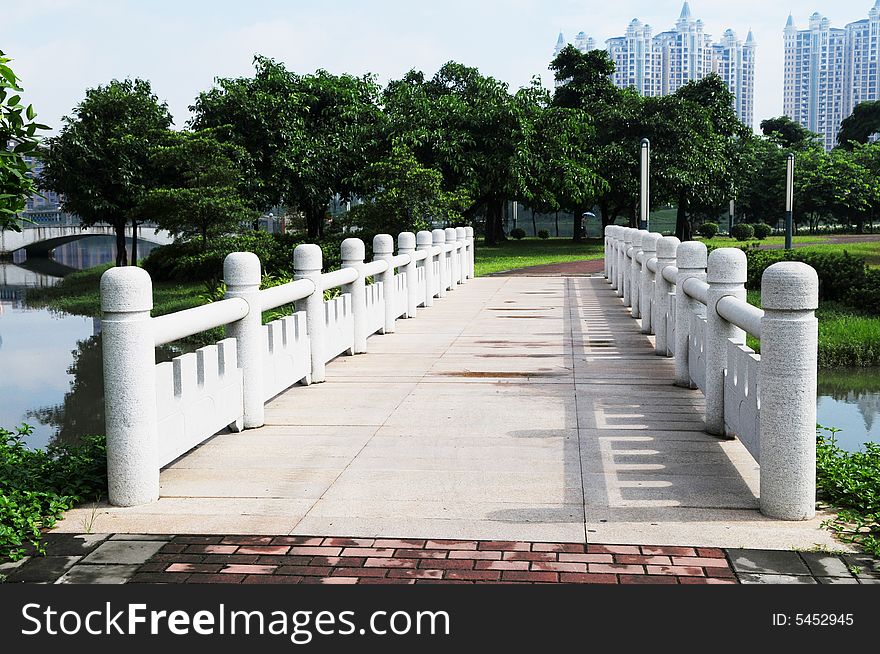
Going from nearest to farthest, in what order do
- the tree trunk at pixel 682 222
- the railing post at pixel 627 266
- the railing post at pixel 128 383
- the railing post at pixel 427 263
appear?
the railing post at pixel 128 383, the railing post at pixel 627 266, the railing post at pixel 427 263, the tree trunk at pixel 682 222

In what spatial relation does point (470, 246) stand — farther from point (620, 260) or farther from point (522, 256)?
point (522, 256)

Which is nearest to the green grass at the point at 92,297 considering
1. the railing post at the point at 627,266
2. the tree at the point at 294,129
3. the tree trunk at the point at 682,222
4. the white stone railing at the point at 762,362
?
the tree at the point at 294,129

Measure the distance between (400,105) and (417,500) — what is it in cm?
3442

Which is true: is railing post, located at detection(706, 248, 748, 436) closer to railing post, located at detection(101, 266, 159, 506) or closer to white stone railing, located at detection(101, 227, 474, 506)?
white stone railing, located at detection(101, 227, 474, 506)

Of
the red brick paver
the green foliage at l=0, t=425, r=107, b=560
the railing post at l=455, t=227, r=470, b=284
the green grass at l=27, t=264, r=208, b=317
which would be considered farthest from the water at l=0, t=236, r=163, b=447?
the railing post at l=455, t=227, r=470, b=284

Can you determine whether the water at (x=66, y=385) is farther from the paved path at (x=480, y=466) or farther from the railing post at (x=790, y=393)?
the railing post at (x=790, y=393)

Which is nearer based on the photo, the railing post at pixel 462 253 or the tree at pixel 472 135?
the railing post at pixel 462 253

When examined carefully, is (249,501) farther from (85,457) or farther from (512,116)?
(512,116)

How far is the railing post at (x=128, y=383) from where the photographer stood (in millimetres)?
5094

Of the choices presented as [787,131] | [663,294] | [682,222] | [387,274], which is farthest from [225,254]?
[787,131]

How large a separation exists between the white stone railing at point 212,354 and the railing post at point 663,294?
10.3 ft

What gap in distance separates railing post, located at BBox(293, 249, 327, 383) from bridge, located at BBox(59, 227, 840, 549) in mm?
24

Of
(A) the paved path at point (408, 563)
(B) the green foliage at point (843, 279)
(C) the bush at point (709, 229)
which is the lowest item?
(A) the paved path at point (408, 563)

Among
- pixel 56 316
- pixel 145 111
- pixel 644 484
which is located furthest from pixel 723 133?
pixel 644 484
